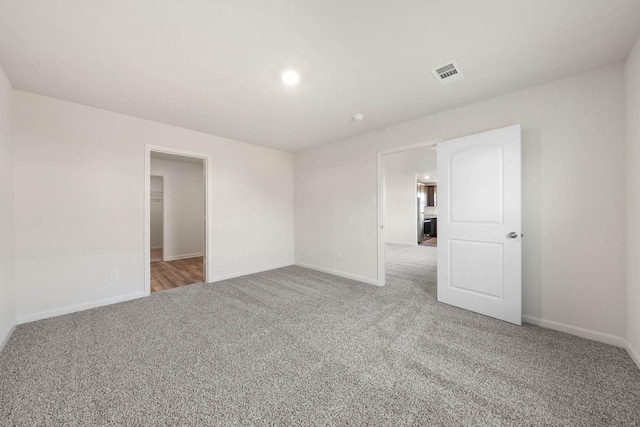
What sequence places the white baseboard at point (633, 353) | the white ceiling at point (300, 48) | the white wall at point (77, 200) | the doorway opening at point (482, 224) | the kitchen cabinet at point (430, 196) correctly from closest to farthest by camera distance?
the white ceiling at point (300, 48)
the white baseboard at point (633, 353)
the doorway opening at point (482, 224)
the white wall at point (77, 200)
the kitchen cabinet at point (430, 196)

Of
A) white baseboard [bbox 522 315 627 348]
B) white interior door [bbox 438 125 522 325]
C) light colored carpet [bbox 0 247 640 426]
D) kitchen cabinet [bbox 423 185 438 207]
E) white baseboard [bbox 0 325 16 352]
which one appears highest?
kitchen cabinet [bbox 423 185 438 207]

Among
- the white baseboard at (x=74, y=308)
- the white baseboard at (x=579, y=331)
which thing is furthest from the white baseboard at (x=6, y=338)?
the white baseboard at (x=579, y=331)

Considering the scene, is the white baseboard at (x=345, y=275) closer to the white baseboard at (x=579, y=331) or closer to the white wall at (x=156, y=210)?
the white baseboard at (x=579, y=331)

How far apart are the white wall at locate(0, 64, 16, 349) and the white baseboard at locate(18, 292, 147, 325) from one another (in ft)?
0.40

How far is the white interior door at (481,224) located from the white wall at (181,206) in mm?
5066

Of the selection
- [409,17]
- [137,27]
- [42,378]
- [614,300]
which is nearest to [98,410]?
[42,378]

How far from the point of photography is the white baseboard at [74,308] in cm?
251

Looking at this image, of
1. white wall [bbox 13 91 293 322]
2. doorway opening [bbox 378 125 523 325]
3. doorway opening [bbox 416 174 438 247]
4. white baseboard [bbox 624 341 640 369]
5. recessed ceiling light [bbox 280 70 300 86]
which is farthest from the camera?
doorway opening [bbox 416 174 438 247]

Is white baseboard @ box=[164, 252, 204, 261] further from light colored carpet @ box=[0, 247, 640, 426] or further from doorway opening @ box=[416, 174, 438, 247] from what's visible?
doorway opening @ box=[416, 174, 438, 247]

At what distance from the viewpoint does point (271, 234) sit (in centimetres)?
478

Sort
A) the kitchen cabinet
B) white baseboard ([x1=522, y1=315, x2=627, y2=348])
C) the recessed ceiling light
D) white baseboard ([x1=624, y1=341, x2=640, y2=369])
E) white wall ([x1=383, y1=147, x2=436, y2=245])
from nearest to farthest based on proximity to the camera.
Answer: white baseboard ([x1=624, y1=341, x2=640, y2=369]), white baseboard ([x1=522, y1=315, x2=627, y2=348]), the recessed ceiling light, white wall ([x1=383, y1=147, x2=436, y2=245]), the kitchen cabinet

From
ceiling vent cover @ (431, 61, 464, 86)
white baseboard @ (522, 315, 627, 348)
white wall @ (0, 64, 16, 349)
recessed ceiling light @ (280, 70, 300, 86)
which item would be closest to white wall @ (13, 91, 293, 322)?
white wall @ (0, 64, 16, 349)

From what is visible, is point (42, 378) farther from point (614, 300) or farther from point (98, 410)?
point (614, 300)

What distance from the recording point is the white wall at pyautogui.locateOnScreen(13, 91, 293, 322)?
253 cm
